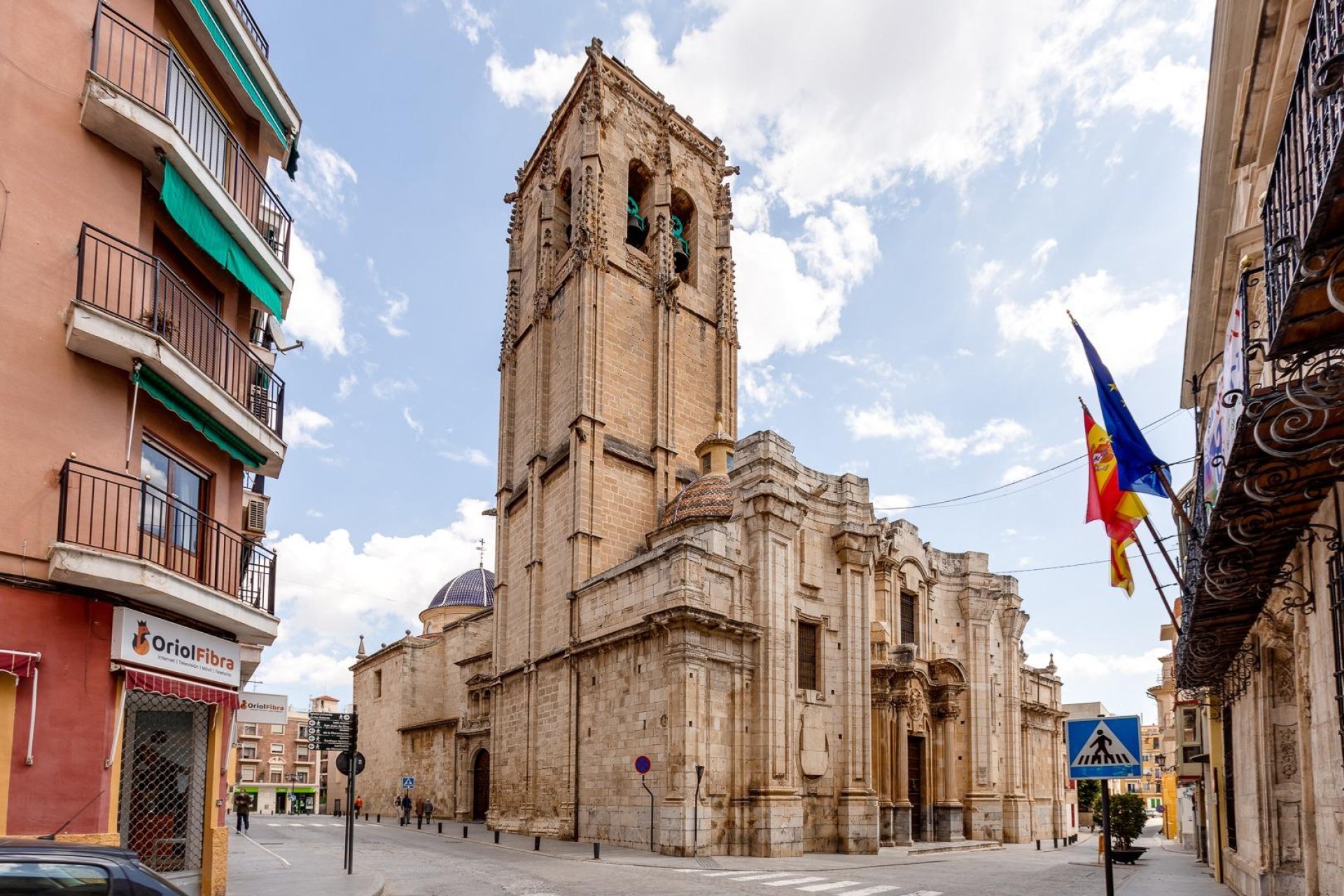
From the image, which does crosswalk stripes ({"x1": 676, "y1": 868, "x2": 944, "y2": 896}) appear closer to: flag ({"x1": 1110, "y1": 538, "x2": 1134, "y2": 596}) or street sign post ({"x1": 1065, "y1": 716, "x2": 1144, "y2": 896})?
flag ({"x1": 1110, "y1": 538, "x2": 1134, "y2": 596})

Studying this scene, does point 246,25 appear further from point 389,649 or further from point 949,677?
point 389,649

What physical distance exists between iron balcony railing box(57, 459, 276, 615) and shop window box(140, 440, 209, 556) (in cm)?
1

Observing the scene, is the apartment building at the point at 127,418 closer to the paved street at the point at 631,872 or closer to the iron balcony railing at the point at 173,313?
the iron balcony railing at the point at 173,313

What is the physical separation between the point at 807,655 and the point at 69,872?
24.1 metres

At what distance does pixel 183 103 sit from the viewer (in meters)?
11.6

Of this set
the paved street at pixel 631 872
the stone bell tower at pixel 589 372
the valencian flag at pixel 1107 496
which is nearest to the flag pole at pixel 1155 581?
the valencian flag at pixel 1107 496

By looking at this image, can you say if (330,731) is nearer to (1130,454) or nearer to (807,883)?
(807,883)

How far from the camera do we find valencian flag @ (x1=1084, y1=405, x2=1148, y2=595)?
1129 cm

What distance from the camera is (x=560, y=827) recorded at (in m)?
27.9

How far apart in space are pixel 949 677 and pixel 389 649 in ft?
95.1

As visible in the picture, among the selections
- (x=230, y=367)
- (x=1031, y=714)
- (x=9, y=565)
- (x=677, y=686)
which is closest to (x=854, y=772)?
(x=677, y=686)

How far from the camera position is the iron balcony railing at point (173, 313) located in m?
10.0

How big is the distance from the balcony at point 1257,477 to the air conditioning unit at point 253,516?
19.9 m

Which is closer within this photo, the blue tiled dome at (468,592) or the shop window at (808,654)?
the shop window at (808,654)
